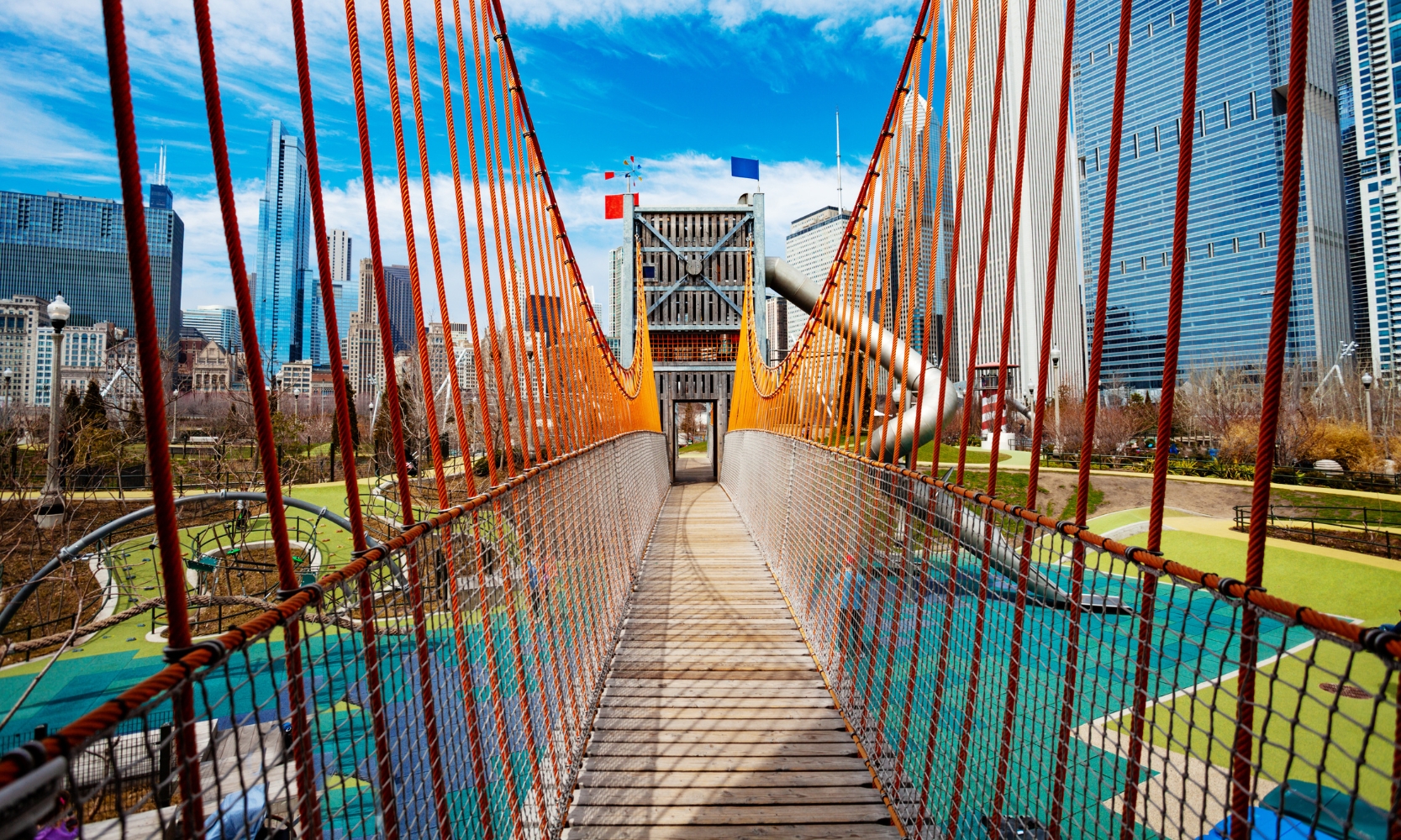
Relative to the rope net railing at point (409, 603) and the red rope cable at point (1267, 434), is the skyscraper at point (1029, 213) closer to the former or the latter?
the rope net railing at point (409, 603)

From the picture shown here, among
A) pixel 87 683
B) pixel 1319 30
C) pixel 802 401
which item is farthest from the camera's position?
pixel 1319 30

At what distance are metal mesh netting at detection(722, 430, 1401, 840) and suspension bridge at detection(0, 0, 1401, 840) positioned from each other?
0.02 meters

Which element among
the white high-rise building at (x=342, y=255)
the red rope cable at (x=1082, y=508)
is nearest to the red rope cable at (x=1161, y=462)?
the red rope cable at (x=1082, y=508)

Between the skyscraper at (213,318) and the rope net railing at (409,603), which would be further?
the skyscraper at (213,318)

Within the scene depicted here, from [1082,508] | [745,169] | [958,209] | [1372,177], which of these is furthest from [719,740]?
[1372,177]

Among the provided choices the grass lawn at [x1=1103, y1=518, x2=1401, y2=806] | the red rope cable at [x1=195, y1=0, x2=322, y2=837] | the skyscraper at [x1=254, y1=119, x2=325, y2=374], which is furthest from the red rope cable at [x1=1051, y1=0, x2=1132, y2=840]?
the skyscraper at [x1=254, y1=119, x2=325, y2=374]

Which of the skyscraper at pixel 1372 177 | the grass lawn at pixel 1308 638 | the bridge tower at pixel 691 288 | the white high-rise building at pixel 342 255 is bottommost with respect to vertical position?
the grass lawn at pixel 1308 638

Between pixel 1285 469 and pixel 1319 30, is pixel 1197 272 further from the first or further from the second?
pixel 1285 469

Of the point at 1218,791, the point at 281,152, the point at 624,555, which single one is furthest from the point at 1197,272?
the point at 281,152

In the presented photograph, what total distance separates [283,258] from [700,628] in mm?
201476

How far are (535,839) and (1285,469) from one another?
1810 centimetres

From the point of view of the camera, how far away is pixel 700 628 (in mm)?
3873

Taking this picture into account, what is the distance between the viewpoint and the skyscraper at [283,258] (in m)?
171

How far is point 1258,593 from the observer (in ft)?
3.24
